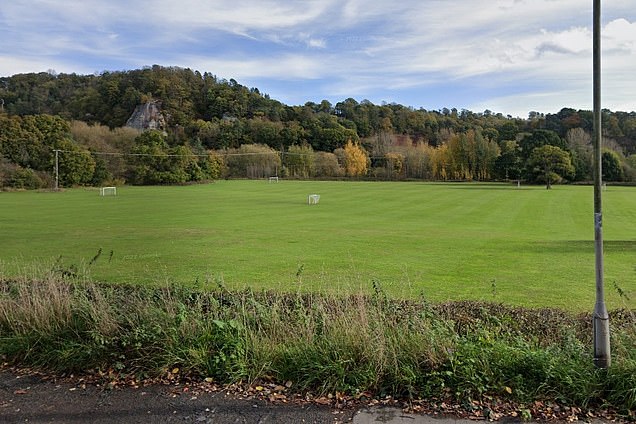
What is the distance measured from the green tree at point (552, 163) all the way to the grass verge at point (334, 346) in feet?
235

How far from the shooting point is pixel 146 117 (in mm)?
99750

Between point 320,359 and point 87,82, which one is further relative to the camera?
point 87,82

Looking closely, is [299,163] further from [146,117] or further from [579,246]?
[579,246]

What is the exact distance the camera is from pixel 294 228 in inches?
993

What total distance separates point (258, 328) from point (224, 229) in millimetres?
20087

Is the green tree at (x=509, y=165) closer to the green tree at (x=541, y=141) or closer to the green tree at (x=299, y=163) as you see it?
the green tree at (x=541, y=141)

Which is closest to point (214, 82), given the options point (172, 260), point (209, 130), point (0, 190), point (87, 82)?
point (209, 130)

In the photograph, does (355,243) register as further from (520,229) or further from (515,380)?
(515,380)

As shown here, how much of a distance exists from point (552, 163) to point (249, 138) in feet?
228

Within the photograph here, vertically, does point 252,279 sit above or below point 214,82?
below

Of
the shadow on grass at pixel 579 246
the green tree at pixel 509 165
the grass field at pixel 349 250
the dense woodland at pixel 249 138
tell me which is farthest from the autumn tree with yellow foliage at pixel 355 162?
the shadow on grass at pixel 579 246

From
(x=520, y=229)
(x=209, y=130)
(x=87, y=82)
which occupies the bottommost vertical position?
(x=520, y=229)

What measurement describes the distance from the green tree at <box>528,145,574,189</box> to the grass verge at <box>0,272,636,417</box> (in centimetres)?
7158

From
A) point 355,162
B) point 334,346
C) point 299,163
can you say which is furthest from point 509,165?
point 334,346
